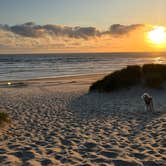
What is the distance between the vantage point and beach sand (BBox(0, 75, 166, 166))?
5.94 m

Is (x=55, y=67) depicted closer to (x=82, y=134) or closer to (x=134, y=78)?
(x=134, y=78)

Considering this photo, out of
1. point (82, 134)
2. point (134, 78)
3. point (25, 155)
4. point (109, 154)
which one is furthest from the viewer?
point (134, 78)

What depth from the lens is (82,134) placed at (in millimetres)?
8086

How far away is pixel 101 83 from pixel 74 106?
522 cm

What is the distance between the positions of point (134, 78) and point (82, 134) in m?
11.0

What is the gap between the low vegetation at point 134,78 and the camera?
17.7 metres

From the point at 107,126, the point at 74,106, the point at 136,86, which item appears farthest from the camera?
the point at 136,86

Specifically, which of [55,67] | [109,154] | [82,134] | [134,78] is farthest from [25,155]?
[55,67]

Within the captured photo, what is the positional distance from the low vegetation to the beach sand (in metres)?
3.29

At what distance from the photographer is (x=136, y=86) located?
17.7 metres

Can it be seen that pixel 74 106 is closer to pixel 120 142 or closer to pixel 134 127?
pixel 134 127

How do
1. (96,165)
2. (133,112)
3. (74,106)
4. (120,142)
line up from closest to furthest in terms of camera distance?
(96,165), (120,142), (133,112), (74,106)

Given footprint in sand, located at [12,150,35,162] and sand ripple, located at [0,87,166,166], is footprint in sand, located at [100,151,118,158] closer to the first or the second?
sand ripple, located at [0,87,166,166]

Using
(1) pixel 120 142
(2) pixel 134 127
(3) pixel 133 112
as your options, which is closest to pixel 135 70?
(3) pixel 133 112
